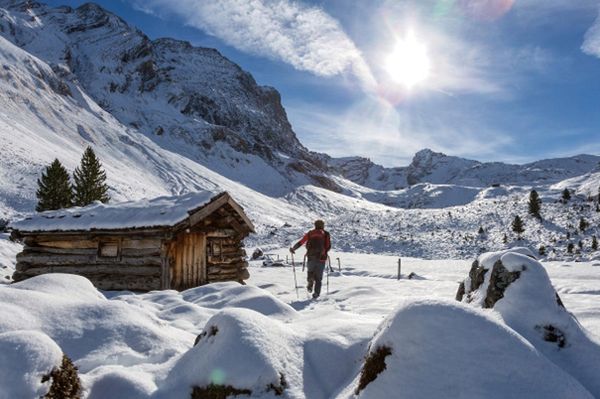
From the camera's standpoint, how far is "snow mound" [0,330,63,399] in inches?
109

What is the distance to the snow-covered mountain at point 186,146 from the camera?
35.0m

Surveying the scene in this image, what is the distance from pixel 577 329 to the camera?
360 cm

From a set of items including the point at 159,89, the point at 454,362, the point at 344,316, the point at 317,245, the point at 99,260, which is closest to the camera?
the point at 454,362

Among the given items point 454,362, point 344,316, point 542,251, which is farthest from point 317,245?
point 542,251

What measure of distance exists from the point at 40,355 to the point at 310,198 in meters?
90.6

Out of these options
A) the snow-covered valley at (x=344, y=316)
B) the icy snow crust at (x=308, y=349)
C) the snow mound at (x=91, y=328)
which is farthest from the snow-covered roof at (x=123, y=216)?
the snow mound at (x=91, y=328)

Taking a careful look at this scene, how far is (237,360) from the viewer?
3389 millimetres

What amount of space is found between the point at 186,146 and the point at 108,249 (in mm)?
84471

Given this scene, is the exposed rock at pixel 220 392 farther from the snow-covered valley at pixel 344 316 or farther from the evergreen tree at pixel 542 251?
the evergreen tree at pixel 542 251

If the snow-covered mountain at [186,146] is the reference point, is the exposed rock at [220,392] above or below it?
below

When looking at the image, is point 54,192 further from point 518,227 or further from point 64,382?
point 518,227

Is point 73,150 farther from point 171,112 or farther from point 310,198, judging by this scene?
point 171,112

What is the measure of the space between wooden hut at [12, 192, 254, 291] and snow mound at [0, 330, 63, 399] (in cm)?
791

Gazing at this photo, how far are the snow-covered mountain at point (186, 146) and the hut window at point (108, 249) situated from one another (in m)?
21.1
